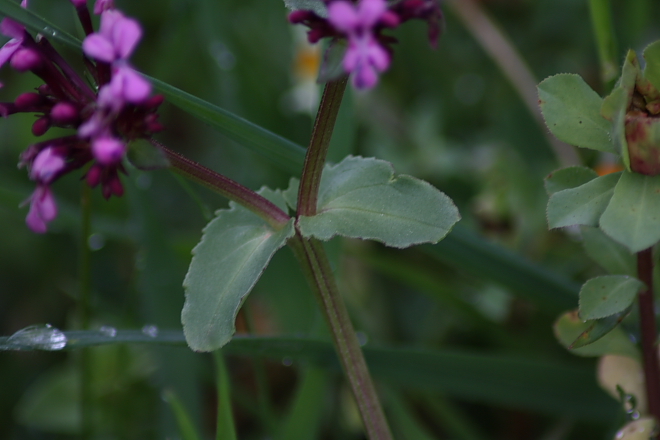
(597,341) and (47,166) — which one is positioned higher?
(47,166)

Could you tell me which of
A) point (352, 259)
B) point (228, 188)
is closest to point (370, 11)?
point (228, 188)

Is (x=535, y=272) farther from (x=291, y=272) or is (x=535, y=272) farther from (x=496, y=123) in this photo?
(x=496, y=123)

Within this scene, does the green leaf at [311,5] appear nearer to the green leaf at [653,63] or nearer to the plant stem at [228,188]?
the plant stem at [228,188]

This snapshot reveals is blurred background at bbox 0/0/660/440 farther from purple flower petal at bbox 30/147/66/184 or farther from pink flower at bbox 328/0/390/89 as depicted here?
pink flower at bbox 328/0/390/89

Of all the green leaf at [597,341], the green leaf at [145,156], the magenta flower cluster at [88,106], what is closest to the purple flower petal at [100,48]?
the magenta flower cluster at [88,106]

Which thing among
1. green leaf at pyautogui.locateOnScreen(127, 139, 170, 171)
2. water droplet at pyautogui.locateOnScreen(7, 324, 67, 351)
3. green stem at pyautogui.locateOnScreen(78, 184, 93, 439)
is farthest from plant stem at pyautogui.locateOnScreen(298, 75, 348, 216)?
green stem at pyautogui.locateOnScreen(78, 184, 93, 439)

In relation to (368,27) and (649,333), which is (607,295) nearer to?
(649,333)
